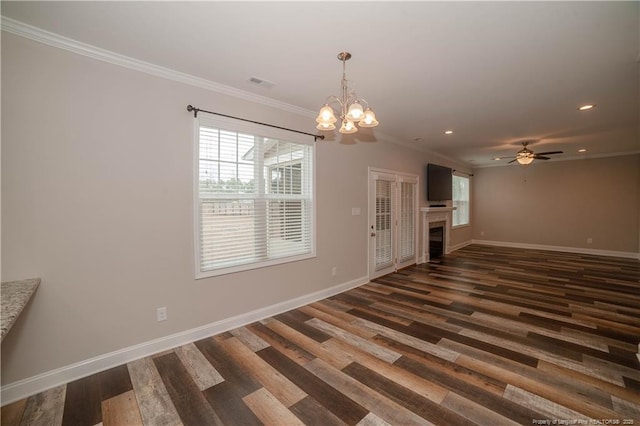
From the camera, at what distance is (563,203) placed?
7.63 meters

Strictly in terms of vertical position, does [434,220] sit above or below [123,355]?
above

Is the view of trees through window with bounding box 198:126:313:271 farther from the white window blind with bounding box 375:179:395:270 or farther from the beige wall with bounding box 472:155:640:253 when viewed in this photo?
the beige wall with bounding box 472:155:640:253

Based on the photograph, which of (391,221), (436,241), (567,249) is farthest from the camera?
(567,249)

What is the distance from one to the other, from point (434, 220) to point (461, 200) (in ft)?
8.35

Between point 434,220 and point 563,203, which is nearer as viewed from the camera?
point 434,220

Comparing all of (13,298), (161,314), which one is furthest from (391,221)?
(13,298)

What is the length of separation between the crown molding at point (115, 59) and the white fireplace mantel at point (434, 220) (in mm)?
4722

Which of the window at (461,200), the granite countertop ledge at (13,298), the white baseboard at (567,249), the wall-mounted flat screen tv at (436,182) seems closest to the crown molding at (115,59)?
the granite countertop ledge at (13,298)

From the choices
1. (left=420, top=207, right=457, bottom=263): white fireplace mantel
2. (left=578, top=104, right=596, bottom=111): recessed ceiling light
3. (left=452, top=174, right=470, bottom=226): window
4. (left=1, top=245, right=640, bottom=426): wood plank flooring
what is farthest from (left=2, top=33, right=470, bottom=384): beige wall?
(left=452, top=174, right=470, bottom=226): window

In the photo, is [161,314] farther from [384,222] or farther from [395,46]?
[384,222]

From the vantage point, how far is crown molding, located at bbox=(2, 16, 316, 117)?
196cm

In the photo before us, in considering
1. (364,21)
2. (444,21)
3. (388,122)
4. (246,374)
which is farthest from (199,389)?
(388,122)

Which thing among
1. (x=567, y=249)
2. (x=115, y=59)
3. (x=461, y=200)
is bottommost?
(x=567, y=249)

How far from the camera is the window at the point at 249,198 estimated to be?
288 centimetres
